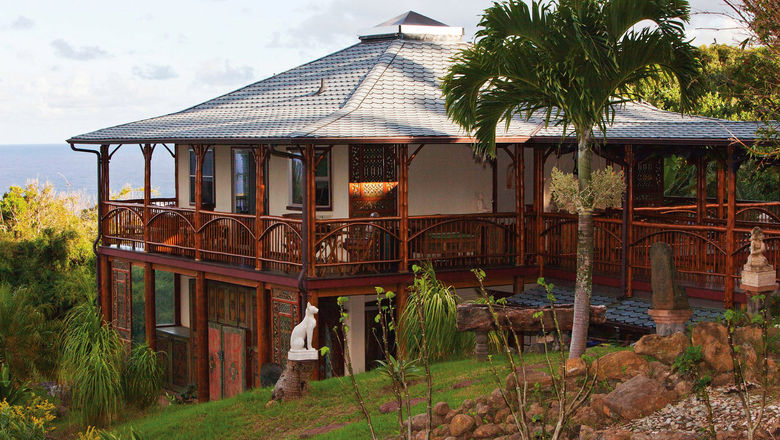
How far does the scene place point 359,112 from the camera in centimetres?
1942

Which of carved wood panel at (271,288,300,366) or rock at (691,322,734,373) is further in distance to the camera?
carved wood panel at (271,288,300,366)

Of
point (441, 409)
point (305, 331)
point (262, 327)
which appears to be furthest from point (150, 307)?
point (441, 409)

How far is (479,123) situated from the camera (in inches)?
575

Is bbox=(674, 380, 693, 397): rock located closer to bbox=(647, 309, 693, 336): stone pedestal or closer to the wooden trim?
bbox=(647, 309, 693, 336): stone pedestal

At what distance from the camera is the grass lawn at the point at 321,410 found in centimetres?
1332

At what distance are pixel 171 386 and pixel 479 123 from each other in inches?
471

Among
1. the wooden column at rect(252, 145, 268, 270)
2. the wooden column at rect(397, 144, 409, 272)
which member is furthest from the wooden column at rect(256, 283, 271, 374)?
the wooden column at rect(397, 144, 409, 272)

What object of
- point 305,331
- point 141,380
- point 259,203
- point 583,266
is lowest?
point 141,380

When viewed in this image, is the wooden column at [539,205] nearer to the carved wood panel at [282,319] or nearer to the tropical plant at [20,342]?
the carved wood panel at [282,319]

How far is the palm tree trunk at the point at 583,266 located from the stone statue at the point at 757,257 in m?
2.17

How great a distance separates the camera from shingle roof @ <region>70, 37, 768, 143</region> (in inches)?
690

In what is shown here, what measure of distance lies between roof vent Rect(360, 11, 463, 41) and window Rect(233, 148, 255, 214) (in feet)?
15.2

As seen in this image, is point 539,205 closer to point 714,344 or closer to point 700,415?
point 714,344

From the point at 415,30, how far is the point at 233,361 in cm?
852
